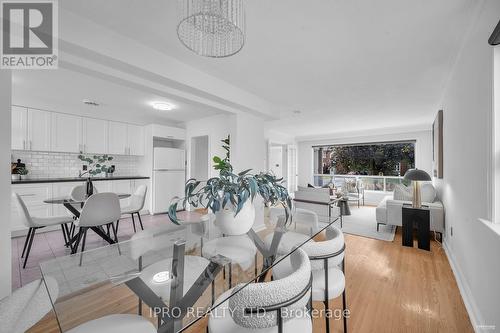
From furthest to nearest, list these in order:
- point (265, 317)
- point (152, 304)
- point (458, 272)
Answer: point (458, 272) < point (152, 304) < point (265, 317)

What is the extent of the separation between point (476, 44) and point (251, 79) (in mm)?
2188

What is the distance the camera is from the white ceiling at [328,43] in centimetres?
160

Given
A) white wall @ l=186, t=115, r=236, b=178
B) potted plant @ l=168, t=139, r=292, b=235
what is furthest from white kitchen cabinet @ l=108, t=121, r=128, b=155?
potted plant @ l=168, t=139, r=292, b=235

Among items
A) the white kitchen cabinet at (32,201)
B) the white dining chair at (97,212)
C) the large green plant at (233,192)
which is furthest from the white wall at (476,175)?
the white kitchen cabinet at (32,201)

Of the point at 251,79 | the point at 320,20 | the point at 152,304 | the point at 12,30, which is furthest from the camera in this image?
the point at 251,79

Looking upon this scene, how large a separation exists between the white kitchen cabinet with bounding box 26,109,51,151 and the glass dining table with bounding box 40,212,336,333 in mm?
3871

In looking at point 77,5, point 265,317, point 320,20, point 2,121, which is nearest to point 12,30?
point 77,5

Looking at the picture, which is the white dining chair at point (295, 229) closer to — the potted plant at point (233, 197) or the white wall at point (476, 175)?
the potted plant at point (233, 197)

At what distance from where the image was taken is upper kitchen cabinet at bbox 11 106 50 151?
3.72 m

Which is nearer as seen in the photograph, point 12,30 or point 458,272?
point 12,30

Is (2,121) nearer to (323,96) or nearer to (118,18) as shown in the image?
(118,18)

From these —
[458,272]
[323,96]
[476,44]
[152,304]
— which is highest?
[323,96]

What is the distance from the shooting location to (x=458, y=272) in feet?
7.13

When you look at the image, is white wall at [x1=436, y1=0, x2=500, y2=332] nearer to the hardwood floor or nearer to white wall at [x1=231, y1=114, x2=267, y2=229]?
the hardwood floor
